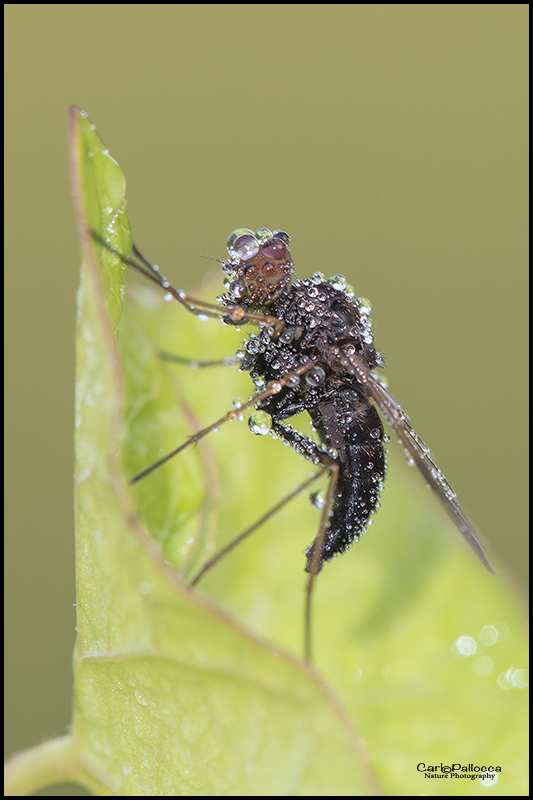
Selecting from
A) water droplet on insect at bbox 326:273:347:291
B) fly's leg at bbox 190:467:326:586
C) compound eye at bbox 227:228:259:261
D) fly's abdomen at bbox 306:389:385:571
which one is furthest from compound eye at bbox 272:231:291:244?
fly's leg at bbox 190:467:326:586

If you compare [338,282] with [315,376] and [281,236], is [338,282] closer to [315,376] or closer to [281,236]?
[281,236]

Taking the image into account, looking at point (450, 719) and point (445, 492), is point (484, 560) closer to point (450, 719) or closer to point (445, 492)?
point (445, 492)

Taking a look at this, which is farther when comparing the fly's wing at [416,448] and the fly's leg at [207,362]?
the fly's leg at [207,362]

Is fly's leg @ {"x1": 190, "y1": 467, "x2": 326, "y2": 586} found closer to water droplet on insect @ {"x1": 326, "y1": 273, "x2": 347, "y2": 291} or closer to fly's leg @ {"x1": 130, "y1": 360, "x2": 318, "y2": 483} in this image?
fly's leg @ {"x1": 130, "y1": 360, "x2": 318, "y2": 483}

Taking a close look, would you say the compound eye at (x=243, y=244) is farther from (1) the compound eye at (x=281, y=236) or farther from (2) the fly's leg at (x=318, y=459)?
(2) the fly's leg at (x=318, y=459)

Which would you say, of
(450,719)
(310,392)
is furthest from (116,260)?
(450,719)

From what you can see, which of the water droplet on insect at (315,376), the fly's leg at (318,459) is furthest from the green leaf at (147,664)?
the water droplet on insect at (315,376)

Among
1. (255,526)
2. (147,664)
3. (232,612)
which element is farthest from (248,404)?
(147,664)
